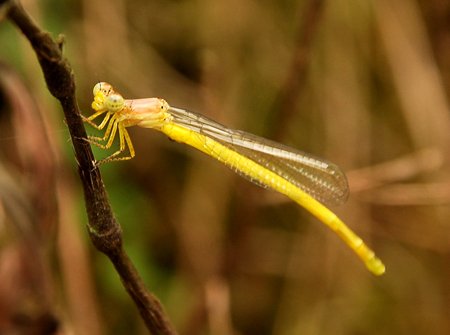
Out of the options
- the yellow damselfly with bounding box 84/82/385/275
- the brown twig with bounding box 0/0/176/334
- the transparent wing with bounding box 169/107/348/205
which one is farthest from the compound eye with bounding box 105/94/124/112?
the brown twig with bounding box 0/0/176/334

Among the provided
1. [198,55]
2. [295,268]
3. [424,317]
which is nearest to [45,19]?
[198,55]

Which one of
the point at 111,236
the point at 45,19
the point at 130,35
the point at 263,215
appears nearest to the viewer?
the point at 111,236

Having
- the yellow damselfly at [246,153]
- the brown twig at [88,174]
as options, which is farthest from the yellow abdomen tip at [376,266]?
the brown twig at [88,174]

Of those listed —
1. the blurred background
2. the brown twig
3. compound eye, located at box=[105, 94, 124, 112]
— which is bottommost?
the brown twig

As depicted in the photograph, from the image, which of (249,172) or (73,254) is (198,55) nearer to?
(73,254)

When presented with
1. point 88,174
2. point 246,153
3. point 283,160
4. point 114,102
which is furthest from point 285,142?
point 88,174

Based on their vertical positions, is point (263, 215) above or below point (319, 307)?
above

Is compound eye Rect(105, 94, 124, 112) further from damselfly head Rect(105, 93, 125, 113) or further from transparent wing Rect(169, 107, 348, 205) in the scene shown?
transparent wing Rect(169, 107, 348, 205)
